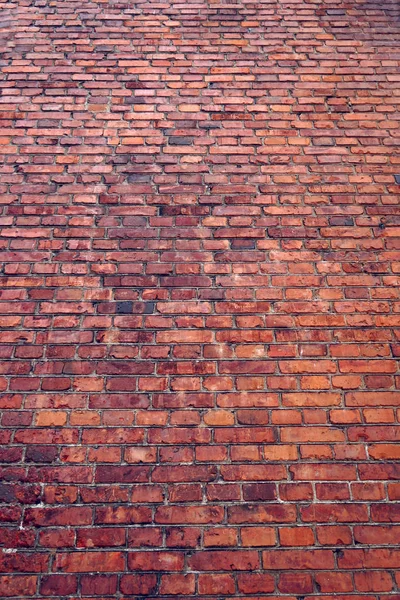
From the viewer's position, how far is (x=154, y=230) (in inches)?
85.1

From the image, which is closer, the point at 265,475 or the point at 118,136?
the point at 265,475

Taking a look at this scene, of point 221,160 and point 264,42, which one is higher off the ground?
point 264,42

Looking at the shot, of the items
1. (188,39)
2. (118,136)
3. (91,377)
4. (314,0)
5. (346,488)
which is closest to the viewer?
(346,488)

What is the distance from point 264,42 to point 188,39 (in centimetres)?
48

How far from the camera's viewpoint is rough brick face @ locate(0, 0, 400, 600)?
A: 161 centimetres

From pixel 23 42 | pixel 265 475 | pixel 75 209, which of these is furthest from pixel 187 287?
pixel 23 42

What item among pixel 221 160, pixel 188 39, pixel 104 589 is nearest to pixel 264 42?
pixel 188 39

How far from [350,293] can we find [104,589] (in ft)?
5.24

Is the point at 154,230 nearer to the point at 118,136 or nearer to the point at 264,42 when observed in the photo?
the point at 118,136

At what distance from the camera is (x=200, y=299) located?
79.4 inches

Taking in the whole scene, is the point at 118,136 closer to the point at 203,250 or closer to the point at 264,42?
the point at 203,250

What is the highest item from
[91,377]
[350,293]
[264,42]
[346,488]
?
[264,42]

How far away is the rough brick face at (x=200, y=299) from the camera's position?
1.61 metres

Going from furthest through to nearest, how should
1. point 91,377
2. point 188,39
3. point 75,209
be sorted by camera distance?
point 188,39, point 75,209, point 91,377
